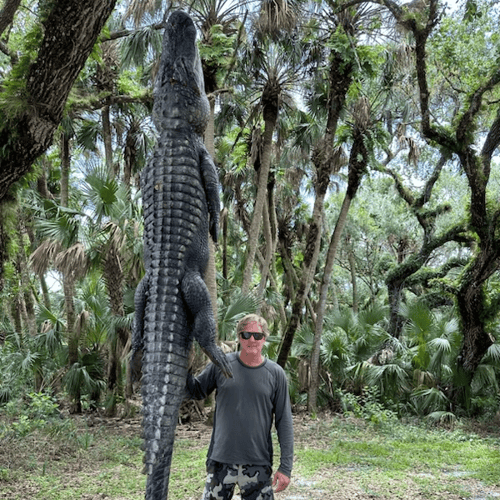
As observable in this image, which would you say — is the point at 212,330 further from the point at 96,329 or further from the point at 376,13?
the point at 376,13

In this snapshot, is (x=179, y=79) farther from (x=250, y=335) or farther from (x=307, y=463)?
(x=307, y=463)

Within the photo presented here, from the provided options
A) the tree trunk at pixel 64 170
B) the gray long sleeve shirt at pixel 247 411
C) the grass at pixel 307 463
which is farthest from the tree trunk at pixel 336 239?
the gray long sleeve shirt at pixel 247 411

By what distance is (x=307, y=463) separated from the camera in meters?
7.90

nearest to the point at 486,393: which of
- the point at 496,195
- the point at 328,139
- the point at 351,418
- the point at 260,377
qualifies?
the point at 351,418

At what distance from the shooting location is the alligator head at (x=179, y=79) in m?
3.22

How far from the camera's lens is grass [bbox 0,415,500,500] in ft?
20.9

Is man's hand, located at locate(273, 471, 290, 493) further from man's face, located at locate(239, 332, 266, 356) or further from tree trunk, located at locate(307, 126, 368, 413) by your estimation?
tree trunk, located at locate(307, 126, 368, 413)

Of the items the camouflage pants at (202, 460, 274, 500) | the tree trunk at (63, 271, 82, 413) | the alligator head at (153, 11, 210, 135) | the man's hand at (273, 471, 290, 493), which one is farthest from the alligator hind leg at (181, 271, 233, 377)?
the tree trunk at (63, 271, 82, 413)

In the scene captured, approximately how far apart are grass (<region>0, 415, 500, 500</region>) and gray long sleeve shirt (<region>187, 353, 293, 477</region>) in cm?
350

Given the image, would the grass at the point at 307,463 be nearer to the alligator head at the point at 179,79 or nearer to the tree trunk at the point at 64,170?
the alligator head at the point at 179,79

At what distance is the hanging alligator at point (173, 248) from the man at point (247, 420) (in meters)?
0.17

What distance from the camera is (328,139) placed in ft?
38.8

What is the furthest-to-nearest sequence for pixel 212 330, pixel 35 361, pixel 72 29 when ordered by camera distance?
1. pixel 35 361
2. pixel 72 29
3. pixel 212 330

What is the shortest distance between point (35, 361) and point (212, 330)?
9796mm
